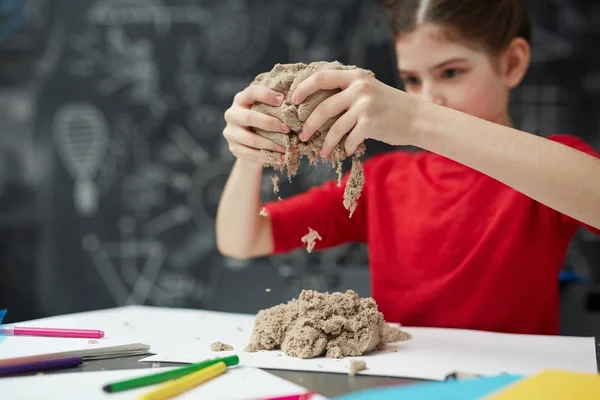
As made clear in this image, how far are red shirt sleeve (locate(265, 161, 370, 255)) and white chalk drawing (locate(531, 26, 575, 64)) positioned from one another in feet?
3.08

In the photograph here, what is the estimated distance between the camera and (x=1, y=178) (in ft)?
7.74

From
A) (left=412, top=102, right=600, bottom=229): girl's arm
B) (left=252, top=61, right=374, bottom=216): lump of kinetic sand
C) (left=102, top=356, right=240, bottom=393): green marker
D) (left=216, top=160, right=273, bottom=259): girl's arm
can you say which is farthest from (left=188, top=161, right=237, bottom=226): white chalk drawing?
(left=102, top=356, right=240, bottom=393): green marker

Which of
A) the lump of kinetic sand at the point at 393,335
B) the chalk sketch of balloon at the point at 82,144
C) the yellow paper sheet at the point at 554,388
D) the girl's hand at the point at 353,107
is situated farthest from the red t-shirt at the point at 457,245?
the chalk sketch of balloon at the point at 82,144

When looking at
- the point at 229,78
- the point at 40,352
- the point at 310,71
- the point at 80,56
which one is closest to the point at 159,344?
the point at 40,352

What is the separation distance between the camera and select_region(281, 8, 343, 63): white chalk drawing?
219cm

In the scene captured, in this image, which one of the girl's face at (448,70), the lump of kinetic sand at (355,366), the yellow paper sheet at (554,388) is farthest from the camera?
the girl's face at (448,70)

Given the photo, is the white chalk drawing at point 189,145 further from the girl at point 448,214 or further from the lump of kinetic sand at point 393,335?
the lump of kinetic sand at point 393,335

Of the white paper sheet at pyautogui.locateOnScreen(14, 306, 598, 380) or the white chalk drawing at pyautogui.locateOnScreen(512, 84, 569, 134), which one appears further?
the white chalk drawing at pyautogui.locateOnScreen(512, 84, 569, 134)

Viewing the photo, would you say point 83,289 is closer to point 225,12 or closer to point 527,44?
point 225,12

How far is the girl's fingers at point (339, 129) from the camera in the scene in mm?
842

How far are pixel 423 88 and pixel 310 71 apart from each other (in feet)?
1.31

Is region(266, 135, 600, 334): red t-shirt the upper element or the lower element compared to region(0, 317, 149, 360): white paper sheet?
upper

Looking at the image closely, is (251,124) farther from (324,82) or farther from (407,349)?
(407,349)

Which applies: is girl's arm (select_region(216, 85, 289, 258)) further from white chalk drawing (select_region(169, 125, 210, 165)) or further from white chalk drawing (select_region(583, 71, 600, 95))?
white chalk drawing (select_region(583, 71, 600, 95))
